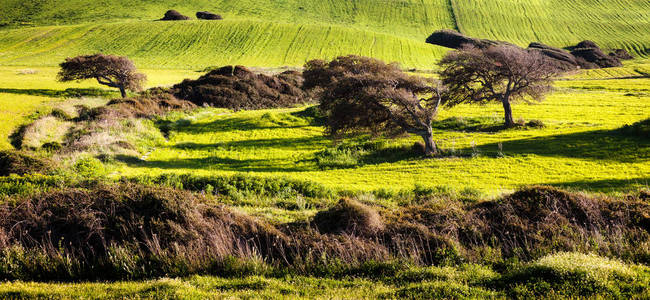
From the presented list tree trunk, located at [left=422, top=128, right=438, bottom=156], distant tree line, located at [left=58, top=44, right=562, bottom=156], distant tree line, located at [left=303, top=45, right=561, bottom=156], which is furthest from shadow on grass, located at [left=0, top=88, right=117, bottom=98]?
tree trunk, located at [left=422, top=128, right=438, bottom=156]

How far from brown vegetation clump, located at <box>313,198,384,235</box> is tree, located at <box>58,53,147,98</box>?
44.9 metres

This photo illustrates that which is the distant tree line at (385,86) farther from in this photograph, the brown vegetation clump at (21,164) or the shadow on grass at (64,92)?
the brown vegetation clump at (21,164)

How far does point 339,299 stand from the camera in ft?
21.5

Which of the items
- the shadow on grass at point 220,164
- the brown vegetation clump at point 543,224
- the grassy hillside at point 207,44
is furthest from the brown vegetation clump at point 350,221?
the grassy hillside at point 207,44

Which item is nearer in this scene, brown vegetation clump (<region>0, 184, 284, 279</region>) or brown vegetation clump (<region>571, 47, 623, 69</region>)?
brown vegetation clump (<region>0, 184, 284, 279</region>)

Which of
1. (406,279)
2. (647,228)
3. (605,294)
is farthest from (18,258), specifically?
(647,228)

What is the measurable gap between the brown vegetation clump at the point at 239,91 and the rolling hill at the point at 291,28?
44.3 m

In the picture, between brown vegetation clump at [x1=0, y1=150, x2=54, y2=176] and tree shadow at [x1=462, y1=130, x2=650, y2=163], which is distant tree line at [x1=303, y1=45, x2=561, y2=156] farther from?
brown vegetation clump at [x1=0, y1=150, x2=54, y2=176]

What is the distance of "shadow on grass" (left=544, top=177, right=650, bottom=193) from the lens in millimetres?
15625

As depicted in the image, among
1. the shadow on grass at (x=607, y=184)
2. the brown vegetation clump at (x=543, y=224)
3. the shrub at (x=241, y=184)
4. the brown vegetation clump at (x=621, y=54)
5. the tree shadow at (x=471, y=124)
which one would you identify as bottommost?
the brown vegetation clump at (x=621, y=54)

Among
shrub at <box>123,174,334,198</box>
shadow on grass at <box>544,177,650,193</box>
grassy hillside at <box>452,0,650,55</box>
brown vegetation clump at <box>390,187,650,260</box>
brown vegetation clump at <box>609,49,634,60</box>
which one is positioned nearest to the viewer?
brown vegetation clump at <box>390,187,650,260</box>

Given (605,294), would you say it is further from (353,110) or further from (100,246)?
(353,110)

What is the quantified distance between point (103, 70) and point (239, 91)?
58.7ft

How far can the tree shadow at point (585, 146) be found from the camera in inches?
852
